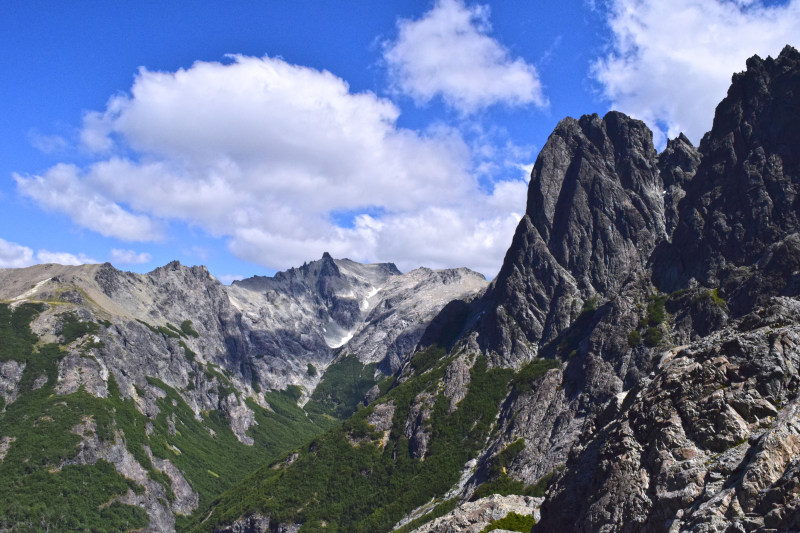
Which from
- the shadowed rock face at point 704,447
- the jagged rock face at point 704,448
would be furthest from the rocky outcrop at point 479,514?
the jagged rock face at point 704,448

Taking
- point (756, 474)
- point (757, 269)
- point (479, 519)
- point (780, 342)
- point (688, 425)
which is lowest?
point (479, 519)

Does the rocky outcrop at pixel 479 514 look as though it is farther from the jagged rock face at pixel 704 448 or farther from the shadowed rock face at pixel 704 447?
the jagged rock face at pixel 704 448

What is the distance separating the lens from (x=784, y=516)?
28812 mm

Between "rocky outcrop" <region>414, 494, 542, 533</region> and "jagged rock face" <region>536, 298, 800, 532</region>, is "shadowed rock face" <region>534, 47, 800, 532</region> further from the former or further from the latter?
"rocky outcrop" <region>414, 494, 542, 533</region>

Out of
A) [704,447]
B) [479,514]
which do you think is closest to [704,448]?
[704,447]

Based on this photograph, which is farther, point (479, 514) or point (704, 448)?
point (479, 514)

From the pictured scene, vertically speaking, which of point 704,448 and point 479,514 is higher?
point 704,448

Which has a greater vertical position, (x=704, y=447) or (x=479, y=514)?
(x=704, y=447)

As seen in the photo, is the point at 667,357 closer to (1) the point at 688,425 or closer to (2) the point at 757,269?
(1) the point at 688,425

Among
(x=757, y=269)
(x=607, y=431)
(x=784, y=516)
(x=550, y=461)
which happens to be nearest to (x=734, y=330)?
(x=607, y=431)

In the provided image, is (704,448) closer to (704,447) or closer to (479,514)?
(704,447)

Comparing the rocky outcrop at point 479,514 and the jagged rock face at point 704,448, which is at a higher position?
the jagged rock face at point 704,448

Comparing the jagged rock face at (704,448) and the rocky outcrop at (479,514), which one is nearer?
the jagged rock face at (704,448)

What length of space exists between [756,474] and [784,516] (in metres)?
3.58
